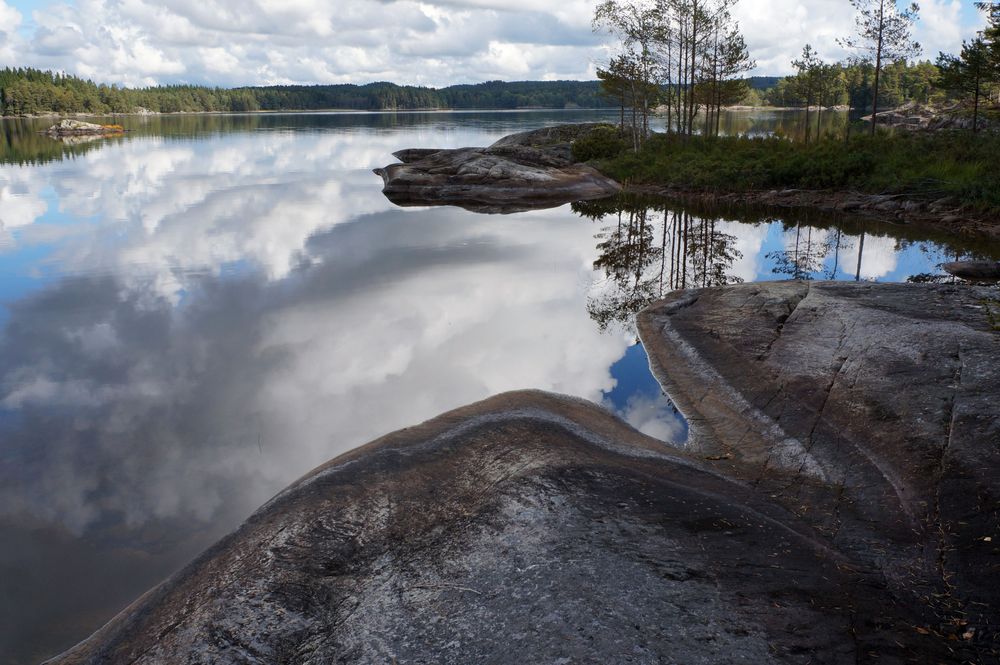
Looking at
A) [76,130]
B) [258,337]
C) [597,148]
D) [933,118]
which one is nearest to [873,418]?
[258,337]

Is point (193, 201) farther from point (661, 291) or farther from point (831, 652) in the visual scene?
point (831, 652)

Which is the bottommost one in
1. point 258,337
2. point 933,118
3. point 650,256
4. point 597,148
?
point 258,337

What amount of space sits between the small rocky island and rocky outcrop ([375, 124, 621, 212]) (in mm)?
25476

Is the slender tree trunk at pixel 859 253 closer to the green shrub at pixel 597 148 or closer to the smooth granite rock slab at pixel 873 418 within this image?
the smooth granite rock slab at pixel 873 418

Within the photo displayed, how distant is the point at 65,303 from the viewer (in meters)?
16.2

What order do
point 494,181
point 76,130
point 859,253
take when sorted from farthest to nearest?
point 76,130, point 494,181, point 859,253

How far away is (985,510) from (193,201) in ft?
107

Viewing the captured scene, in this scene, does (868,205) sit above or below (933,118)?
below

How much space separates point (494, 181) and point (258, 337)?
26045 millimetres

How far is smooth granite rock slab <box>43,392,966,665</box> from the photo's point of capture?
4684 millimetres

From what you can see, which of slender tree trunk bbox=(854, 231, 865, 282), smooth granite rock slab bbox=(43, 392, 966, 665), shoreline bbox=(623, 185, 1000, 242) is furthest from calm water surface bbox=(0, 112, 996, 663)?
smooth granite rock slab bbox=(43, 392, 966, 665)

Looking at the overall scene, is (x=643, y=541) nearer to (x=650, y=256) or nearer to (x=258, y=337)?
(x=258, y=337)

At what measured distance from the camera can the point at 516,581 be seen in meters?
5.26

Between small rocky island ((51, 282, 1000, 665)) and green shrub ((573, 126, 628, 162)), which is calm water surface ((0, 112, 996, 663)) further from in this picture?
green shrub ((573, 126, 628, 162))
